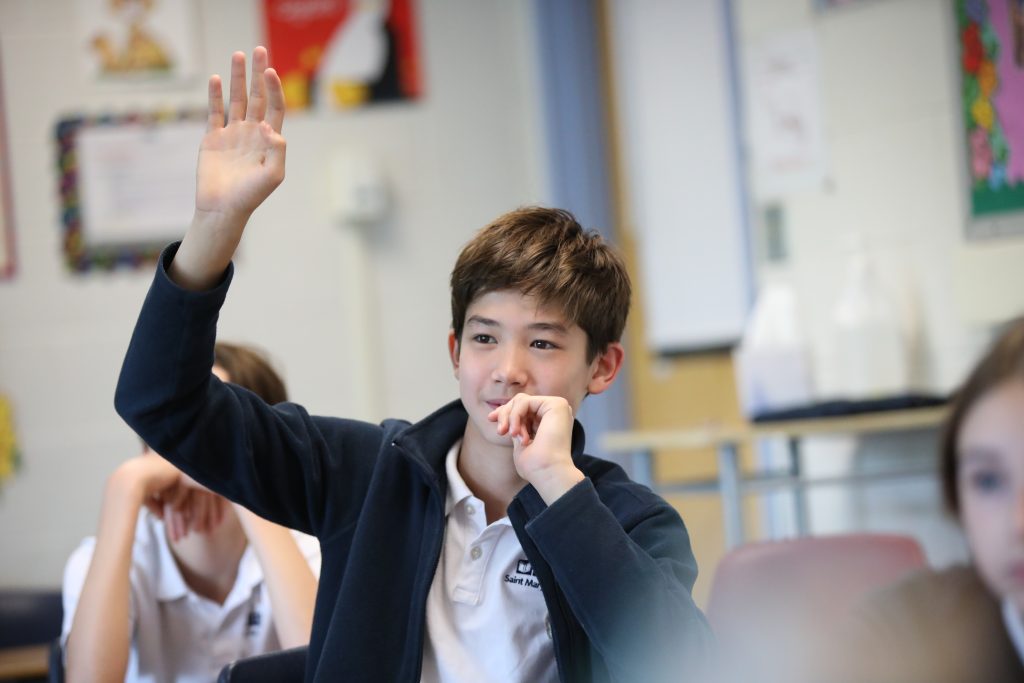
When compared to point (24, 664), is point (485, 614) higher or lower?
higher

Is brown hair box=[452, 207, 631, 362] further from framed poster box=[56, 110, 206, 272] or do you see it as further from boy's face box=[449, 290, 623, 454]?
framed poster box=[56, 110, 206, 272]

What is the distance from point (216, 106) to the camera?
1.25 m

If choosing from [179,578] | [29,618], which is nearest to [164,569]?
[179,578]

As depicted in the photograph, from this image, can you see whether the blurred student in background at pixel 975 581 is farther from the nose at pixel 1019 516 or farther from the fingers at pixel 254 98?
the fingers at pixel 254 98

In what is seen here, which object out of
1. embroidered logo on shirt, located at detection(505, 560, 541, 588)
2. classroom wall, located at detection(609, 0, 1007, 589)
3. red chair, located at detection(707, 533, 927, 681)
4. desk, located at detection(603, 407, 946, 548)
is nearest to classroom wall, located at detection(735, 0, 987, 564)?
classroom wall, located at detection(609, 0, 1007, 589)

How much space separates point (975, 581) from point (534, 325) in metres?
0.78

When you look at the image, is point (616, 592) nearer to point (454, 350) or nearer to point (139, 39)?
point (454, 350)

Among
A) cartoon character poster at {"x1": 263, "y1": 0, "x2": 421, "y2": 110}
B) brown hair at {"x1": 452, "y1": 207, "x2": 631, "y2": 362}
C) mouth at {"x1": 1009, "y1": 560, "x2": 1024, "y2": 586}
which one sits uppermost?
cartoon character poster at {"x1": 263, "y1": 0, "x2": 421, "y2": 110}

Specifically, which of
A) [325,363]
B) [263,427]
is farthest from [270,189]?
[325,363]

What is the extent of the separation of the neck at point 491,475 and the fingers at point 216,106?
1.53ft

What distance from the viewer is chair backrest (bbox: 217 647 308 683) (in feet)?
4.52

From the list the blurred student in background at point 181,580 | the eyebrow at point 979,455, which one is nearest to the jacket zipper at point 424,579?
the blurred student in background at point 181,580

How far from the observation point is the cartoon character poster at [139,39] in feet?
12.8

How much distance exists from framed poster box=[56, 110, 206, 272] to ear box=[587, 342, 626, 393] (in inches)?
105
